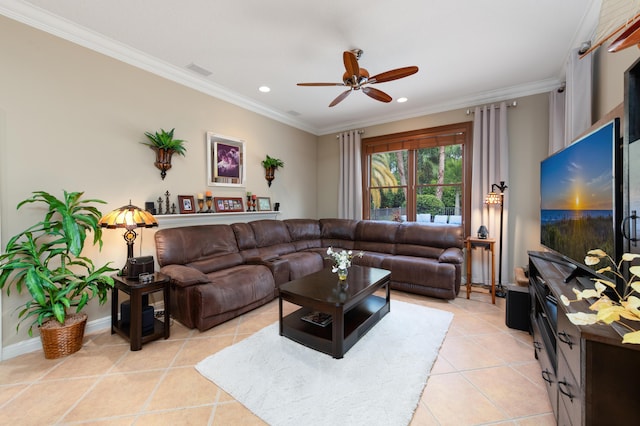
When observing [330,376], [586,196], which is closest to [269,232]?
[330,376]

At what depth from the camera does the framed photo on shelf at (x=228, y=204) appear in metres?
3.81

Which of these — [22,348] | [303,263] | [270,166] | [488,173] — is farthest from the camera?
[270,166]

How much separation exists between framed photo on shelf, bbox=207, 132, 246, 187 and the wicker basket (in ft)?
7.01

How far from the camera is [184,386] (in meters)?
1.83

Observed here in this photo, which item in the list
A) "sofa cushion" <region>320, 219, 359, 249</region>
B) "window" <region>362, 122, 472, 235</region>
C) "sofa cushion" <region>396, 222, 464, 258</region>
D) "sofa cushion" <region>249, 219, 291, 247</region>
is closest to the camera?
"sofa cushion" <region>396, 222, 464, 258</region>

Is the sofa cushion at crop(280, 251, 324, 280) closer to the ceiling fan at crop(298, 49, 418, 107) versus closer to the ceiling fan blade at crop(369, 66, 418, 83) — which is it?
the ceiling fan at crop(298, 49, 418, 107)

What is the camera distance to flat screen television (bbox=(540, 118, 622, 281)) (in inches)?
51.4

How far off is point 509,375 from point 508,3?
118 inches

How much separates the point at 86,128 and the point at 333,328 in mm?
3108

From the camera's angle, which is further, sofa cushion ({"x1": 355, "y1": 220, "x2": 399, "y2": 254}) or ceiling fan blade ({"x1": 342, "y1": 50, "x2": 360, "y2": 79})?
sofa cushion ({"x1": 355, "y1": 220, "x2": 399, "y2": 254})

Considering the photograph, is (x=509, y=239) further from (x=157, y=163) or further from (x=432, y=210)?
(x=157, y=163)

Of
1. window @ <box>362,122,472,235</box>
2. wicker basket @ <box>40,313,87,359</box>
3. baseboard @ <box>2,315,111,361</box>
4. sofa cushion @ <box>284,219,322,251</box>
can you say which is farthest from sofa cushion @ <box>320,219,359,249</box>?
baseboard @ <box>2,315,111,361</box>

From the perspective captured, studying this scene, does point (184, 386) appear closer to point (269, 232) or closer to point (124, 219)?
point (124, 219)

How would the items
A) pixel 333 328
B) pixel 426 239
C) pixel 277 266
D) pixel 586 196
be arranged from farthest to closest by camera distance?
pixel 426 239
pixel 277 266
pixel 333 328
pixel 586 196
